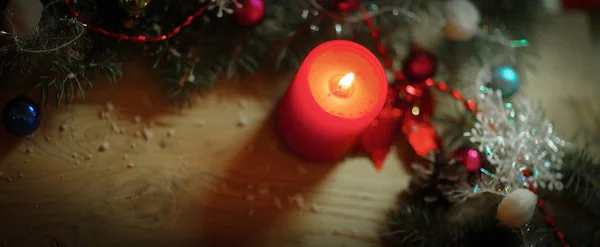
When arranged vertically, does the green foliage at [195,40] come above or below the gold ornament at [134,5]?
below

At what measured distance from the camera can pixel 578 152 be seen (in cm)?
93

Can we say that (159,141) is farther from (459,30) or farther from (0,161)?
(459,30)

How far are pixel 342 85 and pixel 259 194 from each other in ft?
0.84

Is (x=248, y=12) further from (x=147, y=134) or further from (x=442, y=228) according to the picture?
(x=442, y=228)

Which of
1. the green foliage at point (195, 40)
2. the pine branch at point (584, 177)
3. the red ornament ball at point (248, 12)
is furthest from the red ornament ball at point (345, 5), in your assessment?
the pine branch at point (584, 177)

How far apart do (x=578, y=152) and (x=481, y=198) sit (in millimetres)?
201

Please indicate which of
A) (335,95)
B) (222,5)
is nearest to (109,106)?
(222,5)

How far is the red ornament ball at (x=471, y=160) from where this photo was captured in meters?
0.88

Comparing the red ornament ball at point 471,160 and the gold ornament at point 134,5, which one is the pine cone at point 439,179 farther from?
the gold ornament at point 134,5

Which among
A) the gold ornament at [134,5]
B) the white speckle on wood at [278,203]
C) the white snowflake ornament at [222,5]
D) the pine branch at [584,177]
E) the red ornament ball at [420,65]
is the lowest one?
the white speckle on wood at [278,203]

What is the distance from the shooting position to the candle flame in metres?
0.78

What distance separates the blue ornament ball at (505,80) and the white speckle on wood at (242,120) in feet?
1.53

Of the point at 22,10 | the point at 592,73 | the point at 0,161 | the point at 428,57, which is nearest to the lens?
the point at 22,10

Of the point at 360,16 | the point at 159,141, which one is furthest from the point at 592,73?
the point at 159,141
